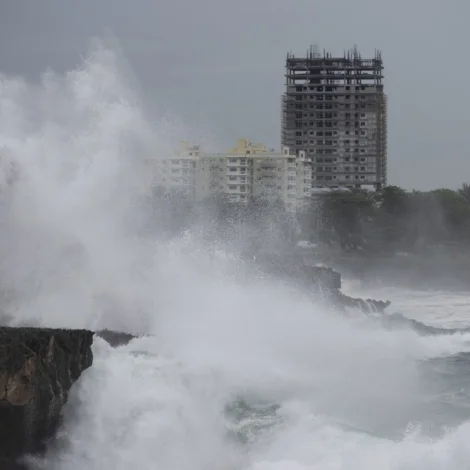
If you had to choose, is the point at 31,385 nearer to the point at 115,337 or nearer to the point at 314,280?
the point at 115,337

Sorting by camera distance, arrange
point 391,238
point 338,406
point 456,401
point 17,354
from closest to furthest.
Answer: point 17,354
point 338,406
point 456,401
point 391,238

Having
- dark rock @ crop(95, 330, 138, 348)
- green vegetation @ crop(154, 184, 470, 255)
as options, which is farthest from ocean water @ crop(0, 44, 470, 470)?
green vegetation @ crop(154, 184, 470, 255)

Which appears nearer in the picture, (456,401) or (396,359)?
(456,401)

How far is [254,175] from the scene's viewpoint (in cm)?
8069

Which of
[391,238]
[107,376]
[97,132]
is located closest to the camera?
[107,376]

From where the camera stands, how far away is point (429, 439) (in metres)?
16.8

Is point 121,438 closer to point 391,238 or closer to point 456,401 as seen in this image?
point 456,401

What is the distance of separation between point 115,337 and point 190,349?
60.8 inches

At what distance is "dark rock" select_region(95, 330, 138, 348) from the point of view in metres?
19.8

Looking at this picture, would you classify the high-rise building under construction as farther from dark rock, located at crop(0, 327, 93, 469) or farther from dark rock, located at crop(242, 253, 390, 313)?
dark rock, located at crop(0, 327, 93, 469)

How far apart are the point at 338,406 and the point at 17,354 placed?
20.0 feet

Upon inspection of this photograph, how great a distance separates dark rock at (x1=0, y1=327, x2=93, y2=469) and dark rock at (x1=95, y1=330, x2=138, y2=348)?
2.81 metres

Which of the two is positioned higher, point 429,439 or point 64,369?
point 64,369

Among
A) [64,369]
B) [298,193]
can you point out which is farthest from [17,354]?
[298,193]
